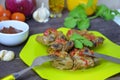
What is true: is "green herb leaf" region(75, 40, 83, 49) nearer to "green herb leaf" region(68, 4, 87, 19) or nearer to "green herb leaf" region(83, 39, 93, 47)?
"green herb leaf" region(83, 39, 93, 47)

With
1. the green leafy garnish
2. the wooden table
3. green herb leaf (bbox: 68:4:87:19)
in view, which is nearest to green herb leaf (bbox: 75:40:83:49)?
the green leafy garnish

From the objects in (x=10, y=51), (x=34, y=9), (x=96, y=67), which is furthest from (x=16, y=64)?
(x=34, y=9)

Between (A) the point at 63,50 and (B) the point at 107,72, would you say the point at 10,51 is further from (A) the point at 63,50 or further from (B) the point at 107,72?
(B) the point at 107,72

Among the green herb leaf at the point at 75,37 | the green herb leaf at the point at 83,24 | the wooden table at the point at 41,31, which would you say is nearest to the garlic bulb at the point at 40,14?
the wooden table at the point at 41,31

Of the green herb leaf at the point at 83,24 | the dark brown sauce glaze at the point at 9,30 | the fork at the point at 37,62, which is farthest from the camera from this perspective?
the green herb leaf at the point at 83,24

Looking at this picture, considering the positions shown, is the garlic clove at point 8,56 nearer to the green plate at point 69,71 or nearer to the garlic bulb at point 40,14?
the green plate at point 69,71
